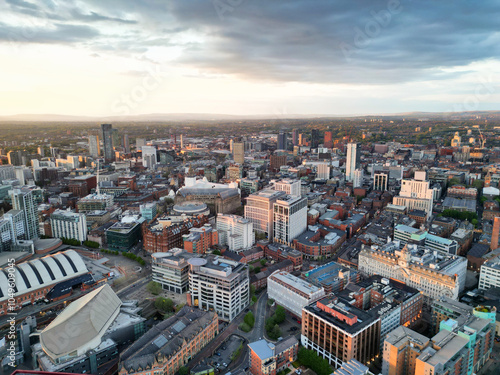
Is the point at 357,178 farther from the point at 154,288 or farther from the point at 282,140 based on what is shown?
the point at 282,140

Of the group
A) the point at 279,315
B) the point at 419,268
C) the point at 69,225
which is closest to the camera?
the point at 279,315

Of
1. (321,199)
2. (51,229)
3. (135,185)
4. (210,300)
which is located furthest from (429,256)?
(135,185)

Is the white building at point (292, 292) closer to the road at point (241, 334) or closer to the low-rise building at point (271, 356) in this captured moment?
the road at point (241, 334)

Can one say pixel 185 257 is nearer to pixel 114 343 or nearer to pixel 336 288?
pixel 114 343

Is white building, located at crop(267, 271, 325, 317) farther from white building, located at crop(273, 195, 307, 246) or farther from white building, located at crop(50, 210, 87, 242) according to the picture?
white building, located at crop(50, 210, 87, 242)

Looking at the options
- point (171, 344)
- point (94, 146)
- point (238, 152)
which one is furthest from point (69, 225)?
point (94, 146)

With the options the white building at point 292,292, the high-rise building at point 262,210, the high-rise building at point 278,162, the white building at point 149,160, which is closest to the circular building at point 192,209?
the high-rise building at point 262,210
